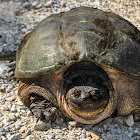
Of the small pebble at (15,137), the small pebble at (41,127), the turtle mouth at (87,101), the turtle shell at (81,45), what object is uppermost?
the turtle shell at (81,45)

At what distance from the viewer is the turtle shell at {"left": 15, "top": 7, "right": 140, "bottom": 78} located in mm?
2785

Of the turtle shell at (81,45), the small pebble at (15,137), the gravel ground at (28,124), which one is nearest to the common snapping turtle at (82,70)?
the turtle shell at (81,45)

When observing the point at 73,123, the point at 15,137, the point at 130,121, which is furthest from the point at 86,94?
the point at 15,137

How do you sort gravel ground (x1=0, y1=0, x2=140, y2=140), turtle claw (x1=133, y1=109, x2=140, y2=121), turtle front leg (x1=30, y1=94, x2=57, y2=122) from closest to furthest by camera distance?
gravel ground (x1=0, y1=0, x2=140, y2=140) → turtle front leg (x1=30, y1=94, x2=57, y2=122) → turtle claw (x1=133, y1=109, x2=140, y2=121)

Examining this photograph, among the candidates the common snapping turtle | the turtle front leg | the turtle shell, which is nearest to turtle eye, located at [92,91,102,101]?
the common snapping turtle

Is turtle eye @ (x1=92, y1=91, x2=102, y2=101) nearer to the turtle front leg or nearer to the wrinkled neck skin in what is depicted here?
the wrinkled neck skin

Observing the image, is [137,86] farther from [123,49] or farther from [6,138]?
[6,138]

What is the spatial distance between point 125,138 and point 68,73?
3.19 ft

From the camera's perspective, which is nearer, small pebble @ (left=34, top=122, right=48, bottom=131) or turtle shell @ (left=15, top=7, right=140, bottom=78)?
turtle shell @ (left=15, top=7, right=140, bottom=78)

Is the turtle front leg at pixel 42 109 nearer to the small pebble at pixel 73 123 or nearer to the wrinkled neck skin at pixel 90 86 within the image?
the wrinkled neck skin at pixel 90 86

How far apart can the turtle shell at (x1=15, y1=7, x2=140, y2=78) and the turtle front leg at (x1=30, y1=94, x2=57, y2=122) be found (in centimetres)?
36

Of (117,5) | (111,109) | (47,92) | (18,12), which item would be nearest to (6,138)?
(47,92)

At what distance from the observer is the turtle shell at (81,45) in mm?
2785

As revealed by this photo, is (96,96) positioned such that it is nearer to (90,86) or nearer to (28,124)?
(90,86)
